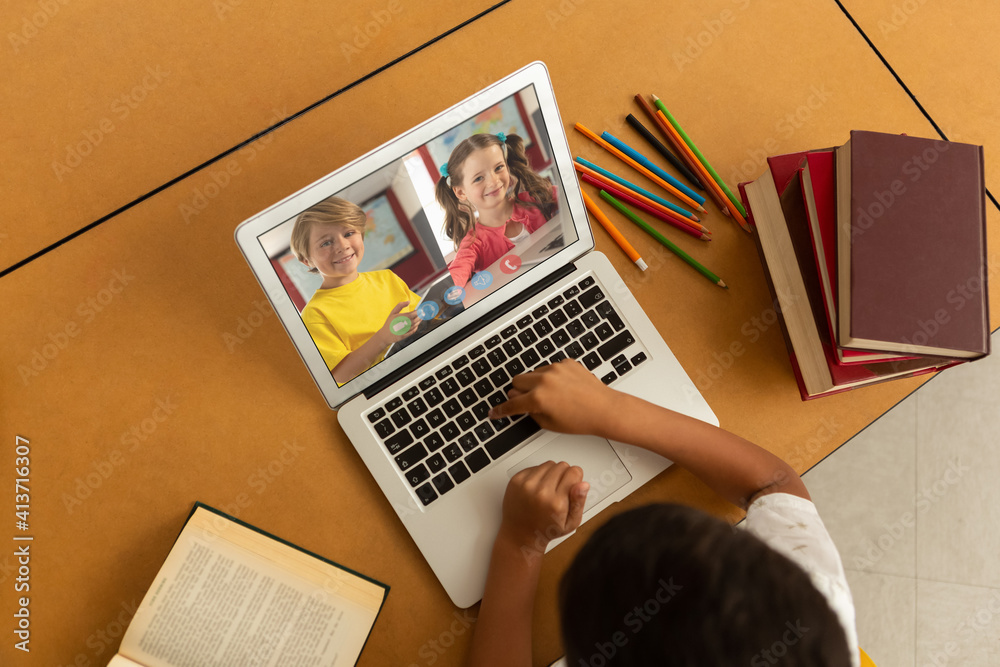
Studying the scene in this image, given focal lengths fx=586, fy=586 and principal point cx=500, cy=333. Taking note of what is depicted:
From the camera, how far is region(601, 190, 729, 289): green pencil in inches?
32.0

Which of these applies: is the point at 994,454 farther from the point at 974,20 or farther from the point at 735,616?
the point at 735,616

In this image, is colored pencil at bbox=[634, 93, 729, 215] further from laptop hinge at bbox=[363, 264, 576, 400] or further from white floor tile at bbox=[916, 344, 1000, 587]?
white floor tile at bbox=[916, 344, 1000, 587]

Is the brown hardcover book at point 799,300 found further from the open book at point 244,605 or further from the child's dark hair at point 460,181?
the open book at point 244,605

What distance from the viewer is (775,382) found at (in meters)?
0.80

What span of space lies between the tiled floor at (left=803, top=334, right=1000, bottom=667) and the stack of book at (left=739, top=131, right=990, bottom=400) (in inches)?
27.7

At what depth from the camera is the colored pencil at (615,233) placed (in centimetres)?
81

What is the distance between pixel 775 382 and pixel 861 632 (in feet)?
2.83

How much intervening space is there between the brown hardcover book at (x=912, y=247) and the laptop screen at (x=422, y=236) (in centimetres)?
33

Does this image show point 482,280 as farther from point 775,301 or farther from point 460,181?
point 775,301

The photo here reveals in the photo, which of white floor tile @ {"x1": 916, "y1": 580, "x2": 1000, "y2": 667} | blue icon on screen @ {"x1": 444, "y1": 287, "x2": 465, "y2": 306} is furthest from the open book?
A: white floor tile @ {"x1": 916, "y1": 580, "x2": 1000, "y2": 667}

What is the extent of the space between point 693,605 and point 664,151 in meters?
0.60

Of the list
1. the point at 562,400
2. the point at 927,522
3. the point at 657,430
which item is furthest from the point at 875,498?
the point at 562,400

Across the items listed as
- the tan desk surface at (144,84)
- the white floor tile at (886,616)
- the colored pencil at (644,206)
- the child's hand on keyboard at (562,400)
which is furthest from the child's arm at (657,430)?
the white floor tile at (886,616)

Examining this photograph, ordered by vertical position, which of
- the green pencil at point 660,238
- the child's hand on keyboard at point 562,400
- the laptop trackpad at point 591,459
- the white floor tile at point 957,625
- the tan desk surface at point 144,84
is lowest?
the white floor tile at point 957,625
